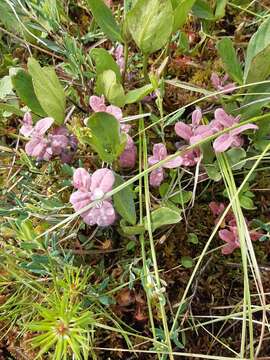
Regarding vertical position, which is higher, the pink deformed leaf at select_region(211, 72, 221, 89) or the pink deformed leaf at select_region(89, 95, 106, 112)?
the pink deformed leaf at select_region(89, 95, 106, 112)

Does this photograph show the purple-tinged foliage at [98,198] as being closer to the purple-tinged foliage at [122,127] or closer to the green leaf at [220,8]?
the purple-tinged foliage at [122,127]

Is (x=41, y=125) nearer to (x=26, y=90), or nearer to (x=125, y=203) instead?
(x=26, y=90)

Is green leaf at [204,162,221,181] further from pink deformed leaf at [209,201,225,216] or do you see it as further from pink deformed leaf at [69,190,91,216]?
pink deformed leaf at [69,190,91,216]

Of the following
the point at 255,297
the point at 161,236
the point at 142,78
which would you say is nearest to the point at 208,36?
the point at 142,78

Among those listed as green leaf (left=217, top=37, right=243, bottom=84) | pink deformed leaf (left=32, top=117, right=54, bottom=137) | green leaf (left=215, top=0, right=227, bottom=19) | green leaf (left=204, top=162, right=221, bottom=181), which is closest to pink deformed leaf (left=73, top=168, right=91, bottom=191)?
pink deformed leaf (left=32, top=117, right=54, bottom=137)

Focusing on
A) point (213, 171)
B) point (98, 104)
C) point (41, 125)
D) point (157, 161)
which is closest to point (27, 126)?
point (41, 125)
